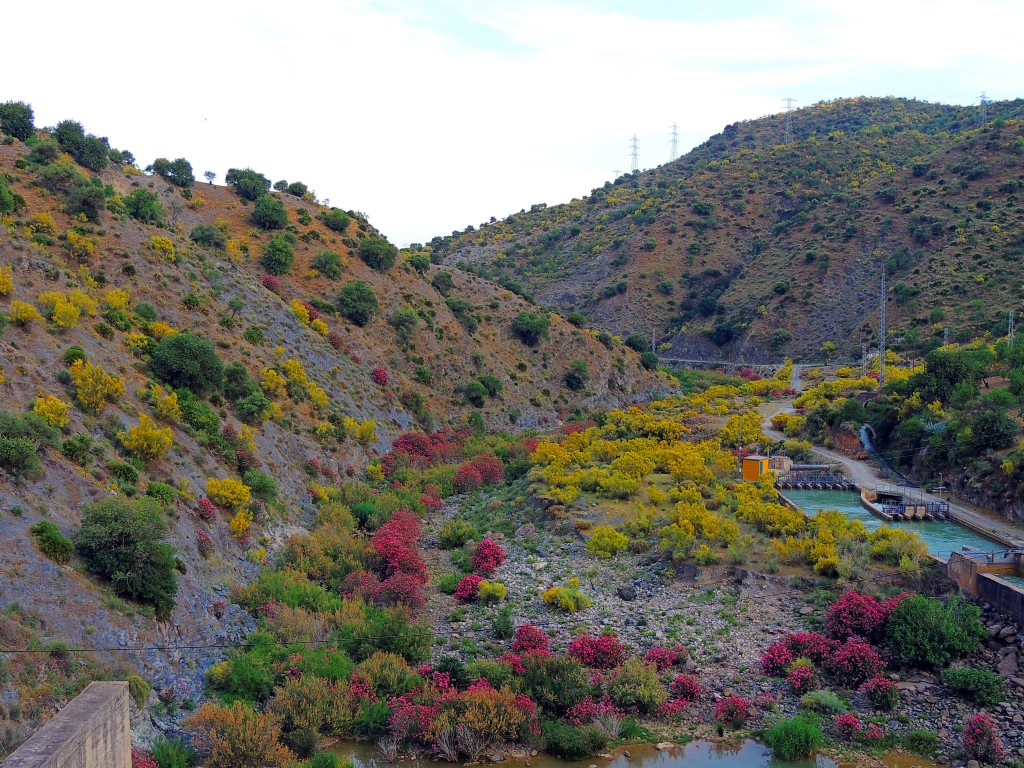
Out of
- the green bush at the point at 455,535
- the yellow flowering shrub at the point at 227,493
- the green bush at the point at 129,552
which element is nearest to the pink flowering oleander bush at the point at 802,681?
the green bush at the point at 455,535

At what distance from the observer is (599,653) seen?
2055 cm

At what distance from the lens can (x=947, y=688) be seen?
61.8 ft

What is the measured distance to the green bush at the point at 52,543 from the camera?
56.2 feet

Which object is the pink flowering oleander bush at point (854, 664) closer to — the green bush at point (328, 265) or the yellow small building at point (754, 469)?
the yellow small building at point (754, 469)

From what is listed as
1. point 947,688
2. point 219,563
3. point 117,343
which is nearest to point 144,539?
point 219,563

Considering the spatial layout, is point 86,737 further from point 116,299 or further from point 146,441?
point 116,299

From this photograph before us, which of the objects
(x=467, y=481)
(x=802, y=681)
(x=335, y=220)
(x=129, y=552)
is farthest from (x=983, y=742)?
Result: (x=335, y=220)

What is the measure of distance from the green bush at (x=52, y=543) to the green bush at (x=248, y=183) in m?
44.0

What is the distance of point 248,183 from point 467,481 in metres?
31.7

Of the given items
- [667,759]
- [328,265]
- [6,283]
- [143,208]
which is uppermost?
[143,208]

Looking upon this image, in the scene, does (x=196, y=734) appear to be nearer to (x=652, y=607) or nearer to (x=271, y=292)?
(x=652, y=607)

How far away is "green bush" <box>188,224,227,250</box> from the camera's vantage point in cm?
4691

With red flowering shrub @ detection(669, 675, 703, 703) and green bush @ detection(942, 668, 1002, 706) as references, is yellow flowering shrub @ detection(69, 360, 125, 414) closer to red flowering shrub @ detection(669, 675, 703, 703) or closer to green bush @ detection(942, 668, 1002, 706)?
red flowering shrub @ detection(669, 675, 703, 703)

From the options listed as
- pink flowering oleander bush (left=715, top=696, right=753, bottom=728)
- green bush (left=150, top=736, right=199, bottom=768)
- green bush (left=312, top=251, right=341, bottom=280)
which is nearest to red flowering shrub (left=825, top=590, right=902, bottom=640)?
pink flowering oleander bush (left=715, top=696, right=753, bottom=728)
